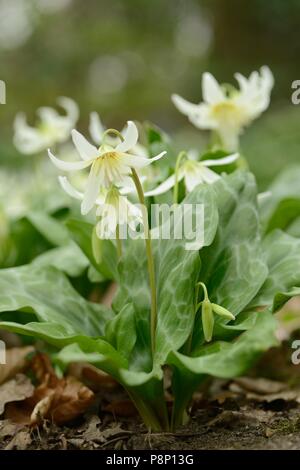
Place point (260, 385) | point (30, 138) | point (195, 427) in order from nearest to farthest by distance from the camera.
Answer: point (195, 427) < point (260, 385) < point (30, 138)

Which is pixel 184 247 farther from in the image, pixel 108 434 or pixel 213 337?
pixel 108 434

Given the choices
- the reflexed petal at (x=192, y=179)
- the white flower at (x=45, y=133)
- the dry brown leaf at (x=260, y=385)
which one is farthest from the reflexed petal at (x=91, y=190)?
the white flower at (x=45, y=133)

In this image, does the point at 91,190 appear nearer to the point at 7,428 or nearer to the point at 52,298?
the point at 52,298

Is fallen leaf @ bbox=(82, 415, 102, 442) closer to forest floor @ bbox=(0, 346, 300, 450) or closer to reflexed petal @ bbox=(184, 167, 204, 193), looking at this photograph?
forest floor @ bbox=(0, 346, 300, 450)

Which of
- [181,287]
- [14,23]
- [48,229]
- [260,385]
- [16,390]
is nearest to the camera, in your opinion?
[181,287]

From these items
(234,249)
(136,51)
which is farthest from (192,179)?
(136,51)

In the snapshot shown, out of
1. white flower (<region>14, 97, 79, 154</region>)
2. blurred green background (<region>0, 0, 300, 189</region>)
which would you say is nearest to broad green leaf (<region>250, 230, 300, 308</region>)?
white flower (<region>14, 97, 79, 154</region>)
